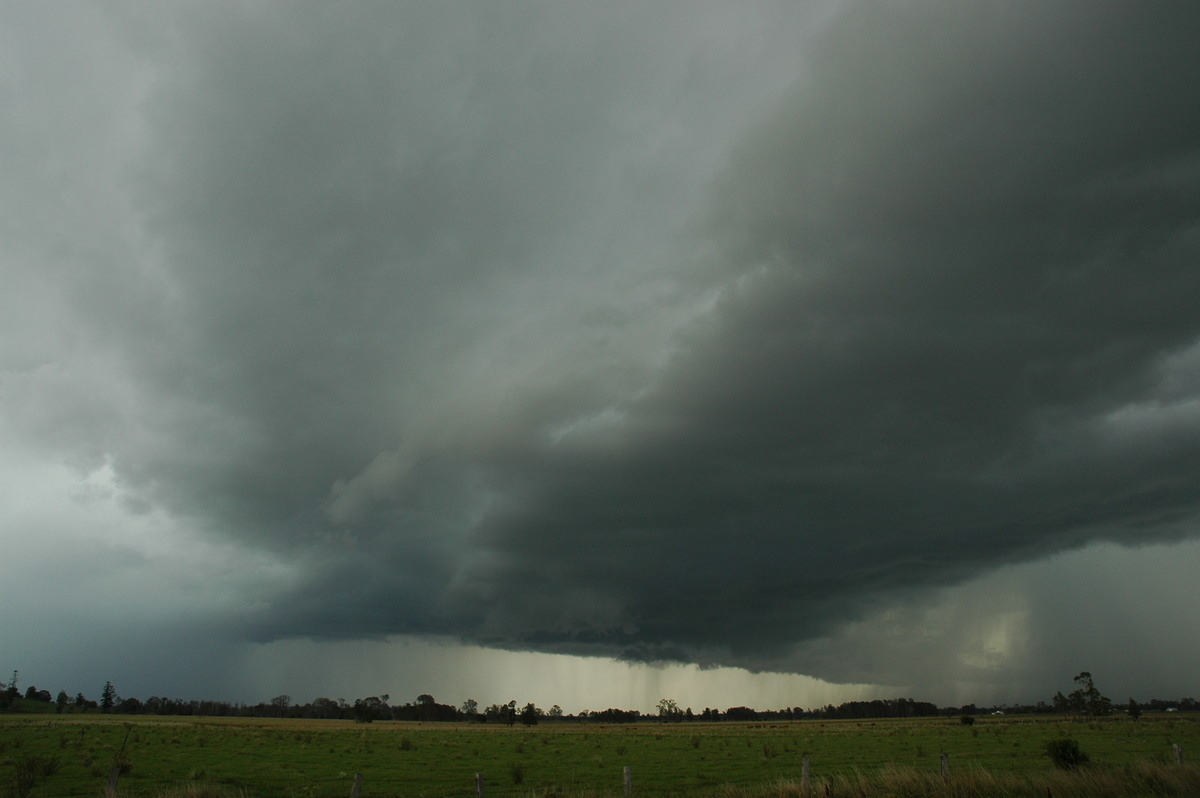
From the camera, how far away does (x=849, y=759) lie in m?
53.8

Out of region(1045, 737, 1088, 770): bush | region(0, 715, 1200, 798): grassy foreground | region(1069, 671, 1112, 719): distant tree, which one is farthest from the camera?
region(1069, 671, 1112, 719): distant tree

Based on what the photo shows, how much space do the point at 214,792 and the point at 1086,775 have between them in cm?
3352

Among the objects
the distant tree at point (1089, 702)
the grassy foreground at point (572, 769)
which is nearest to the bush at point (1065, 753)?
the grassy foreground at point (572, 769)

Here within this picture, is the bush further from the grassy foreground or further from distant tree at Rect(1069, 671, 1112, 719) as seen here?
distant tree at Rect(1069, 671, 1112, 719)

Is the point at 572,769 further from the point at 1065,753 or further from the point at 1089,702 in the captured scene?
the point at 1089,702

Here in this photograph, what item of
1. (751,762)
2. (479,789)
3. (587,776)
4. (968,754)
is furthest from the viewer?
(968,754)

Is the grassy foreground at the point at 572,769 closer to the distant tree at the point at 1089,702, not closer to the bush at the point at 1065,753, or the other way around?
the bush at the point at 1065,753

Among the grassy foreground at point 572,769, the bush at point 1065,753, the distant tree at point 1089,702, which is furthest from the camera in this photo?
the distant tree at point 1089,702

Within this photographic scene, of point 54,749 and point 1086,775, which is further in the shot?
point 54,749

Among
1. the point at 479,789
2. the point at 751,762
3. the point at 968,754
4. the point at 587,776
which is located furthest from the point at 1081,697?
the point at 479,789

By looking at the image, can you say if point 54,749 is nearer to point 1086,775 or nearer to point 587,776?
point 587,776

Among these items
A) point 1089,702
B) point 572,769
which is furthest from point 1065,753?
point 1089,702

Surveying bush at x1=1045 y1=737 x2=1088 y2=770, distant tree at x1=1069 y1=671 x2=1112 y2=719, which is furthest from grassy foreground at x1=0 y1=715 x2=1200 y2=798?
distant tree at x1=1069 y1=671 x2=1112 y2=719

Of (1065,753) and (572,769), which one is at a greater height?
(1065,753)
